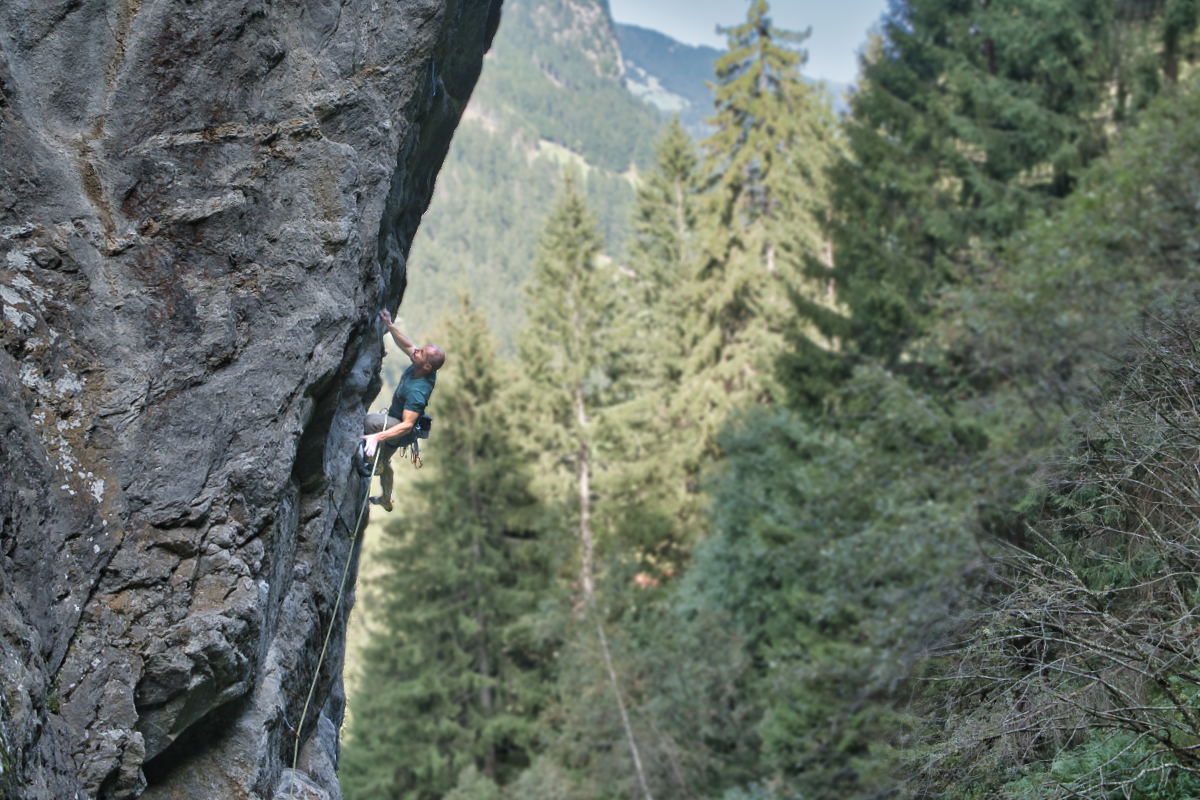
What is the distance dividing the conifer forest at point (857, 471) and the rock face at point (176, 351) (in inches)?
162

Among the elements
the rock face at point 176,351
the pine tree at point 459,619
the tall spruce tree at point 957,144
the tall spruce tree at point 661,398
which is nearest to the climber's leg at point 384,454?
the rock face at point 176,351

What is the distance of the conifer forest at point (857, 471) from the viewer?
4961 mm

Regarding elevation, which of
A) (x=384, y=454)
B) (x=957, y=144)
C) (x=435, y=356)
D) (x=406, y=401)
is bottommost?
(x=384, y=454)

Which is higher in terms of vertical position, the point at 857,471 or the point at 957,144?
the point at 957,144

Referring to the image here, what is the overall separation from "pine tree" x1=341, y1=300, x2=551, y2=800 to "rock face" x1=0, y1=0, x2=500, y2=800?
1483cm

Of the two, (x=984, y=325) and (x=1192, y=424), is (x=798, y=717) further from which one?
(x=1192, y=424)

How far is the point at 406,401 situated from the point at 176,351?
7.83 ft

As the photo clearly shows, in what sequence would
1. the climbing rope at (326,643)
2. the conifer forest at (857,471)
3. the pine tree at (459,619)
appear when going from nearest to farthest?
the conifer forest at (857,471) < the climbing rope at (326,643) < the pine tree at (459,619)

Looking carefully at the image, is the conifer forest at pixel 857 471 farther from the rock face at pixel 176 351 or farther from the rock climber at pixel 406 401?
the rock climber at pixel 406 401

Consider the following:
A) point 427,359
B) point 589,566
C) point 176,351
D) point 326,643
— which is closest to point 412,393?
point 427,359

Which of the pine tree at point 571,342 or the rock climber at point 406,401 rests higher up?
the pine tree at point 571,342

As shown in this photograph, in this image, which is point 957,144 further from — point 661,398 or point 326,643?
point 326,643

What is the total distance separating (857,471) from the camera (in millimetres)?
13352

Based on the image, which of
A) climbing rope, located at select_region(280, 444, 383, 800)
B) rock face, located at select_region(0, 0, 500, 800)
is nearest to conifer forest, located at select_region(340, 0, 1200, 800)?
climbing rope, located at select_region(280, 444, 383, 800)
